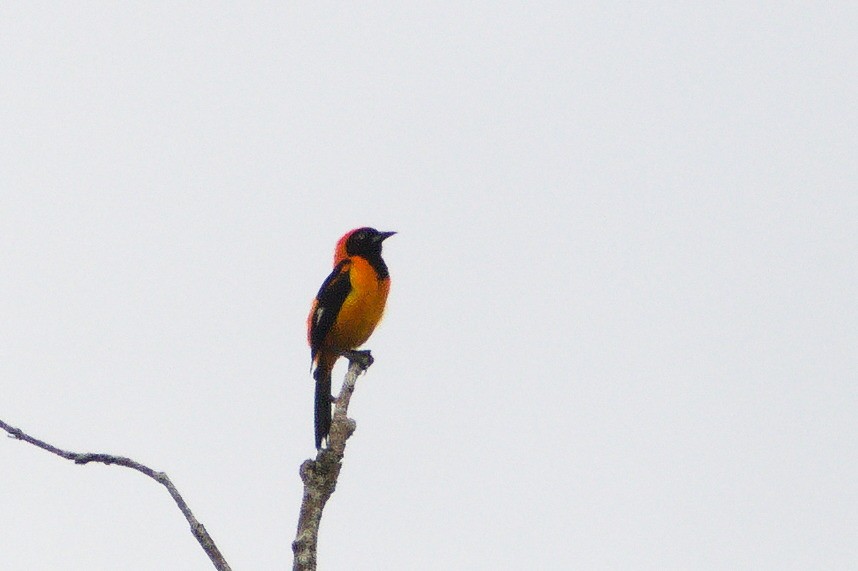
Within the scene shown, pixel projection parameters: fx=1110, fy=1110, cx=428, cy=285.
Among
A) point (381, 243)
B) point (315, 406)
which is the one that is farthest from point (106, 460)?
point (381, 243)

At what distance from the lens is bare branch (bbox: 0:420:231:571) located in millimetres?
3312

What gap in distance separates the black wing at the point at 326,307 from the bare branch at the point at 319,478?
13.2 ft

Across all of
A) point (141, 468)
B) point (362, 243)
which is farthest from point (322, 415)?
point (141, 468)

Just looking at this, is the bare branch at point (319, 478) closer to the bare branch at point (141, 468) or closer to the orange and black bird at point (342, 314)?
the bare branch at point (141, 468)

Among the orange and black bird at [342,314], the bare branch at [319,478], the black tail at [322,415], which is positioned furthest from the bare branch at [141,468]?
the orange and black bird at [342,314]

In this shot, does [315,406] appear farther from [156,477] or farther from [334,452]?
[156,477]

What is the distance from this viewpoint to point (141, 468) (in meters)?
3.46

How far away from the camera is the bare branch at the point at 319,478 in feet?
10.8

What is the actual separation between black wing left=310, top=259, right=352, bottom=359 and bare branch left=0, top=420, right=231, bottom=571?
5456 millimetres

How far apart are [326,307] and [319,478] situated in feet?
17.3

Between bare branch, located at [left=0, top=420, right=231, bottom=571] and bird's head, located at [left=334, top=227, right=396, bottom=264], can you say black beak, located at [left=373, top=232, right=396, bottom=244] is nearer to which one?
bird's head, located at [left=334, top=227, right=396, bottom=264]

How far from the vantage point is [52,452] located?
11.4ft

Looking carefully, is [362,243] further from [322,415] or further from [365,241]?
[322,415]

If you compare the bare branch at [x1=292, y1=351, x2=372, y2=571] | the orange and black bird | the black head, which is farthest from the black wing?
the bare branch at [x1=292, y1=351, x2=372, y2=571]
